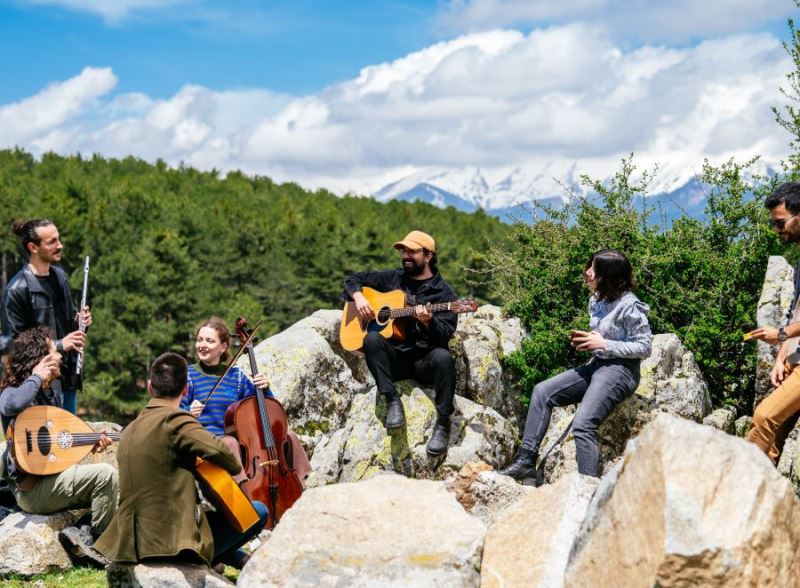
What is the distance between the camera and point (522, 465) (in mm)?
7574

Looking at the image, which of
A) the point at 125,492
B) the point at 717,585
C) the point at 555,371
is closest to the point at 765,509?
the point at 717,585

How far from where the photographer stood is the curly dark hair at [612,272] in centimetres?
752

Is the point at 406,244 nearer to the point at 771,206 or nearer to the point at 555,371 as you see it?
the point at 555,371

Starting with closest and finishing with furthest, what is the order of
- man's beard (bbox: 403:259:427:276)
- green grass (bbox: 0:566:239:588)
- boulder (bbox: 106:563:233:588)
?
boulder (bbox: 106:563:233:588)
green grass (bbox: 0:566:239:588)
man's beard (bbox: 403:259:427:276)

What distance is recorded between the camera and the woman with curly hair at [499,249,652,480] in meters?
7.33

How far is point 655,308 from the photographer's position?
10094 millimetres

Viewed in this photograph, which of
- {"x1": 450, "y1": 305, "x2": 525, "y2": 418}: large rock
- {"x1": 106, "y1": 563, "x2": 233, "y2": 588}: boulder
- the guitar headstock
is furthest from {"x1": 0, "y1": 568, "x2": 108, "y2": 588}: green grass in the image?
{"x1": 450, "y1": 305, "x2": 525, "y2": 418}: large rock

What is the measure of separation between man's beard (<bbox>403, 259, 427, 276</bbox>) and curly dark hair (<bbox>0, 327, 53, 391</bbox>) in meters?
3.53

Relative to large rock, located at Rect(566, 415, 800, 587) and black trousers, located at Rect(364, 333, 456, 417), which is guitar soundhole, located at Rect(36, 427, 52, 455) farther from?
large rock, located at Rect(566, 415, 800, 587)

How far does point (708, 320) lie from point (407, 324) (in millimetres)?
3748

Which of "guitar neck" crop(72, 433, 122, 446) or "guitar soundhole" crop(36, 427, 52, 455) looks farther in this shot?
"guitar neck" crop(72, 433, 122, 446)

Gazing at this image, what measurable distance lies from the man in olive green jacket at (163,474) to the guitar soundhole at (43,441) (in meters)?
1.55

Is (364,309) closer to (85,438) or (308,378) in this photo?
(308,378)

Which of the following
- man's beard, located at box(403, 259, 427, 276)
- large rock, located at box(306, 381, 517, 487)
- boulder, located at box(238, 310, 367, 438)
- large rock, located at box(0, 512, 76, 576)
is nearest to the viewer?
large rock, located at box(0, 512, 76, 576)
